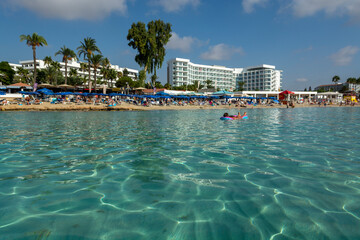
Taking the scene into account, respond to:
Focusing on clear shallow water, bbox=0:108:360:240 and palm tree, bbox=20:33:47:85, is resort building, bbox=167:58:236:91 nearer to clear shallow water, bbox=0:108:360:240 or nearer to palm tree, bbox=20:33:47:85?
palm tree, bbox=20:33:47:85

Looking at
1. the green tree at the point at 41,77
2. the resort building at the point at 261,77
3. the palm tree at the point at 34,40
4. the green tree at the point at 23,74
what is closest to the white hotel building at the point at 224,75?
the resort building at the point at 261,77

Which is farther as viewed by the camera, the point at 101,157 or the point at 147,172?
the point at 101,157

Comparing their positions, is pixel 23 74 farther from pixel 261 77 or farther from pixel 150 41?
pixel 261 77

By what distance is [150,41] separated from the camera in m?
43.8

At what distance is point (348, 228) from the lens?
269 centimetres

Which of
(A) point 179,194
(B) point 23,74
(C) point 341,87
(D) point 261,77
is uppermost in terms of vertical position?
(D) point 261,77

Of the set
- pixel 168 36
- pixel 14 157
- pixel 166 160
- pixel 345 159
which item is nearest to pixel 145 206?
pixel 166 160

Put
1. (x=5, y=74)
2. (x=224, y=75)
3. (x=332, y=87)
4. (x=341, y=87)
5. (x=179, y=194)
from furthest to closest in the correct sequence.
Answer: (x=332, y=87), (x=341, y=87), (x=224, y=75), (x=5, y=74), (x=179, y=194)

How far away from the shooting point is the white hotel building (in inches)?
4264

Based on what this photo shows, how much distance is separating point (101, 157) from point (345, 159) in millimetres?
6882

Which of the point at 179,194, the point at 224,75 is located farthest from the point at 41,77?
the point at 224,75

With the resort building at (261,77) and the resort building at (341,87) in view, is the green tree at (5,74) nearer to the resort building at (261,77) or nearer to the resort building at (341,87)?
the resort building at (261,77)

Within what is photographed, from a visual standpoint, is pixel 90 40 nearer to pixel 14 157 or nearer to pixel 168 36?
pixel 168 36

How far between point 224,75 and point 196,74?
2014 cm
